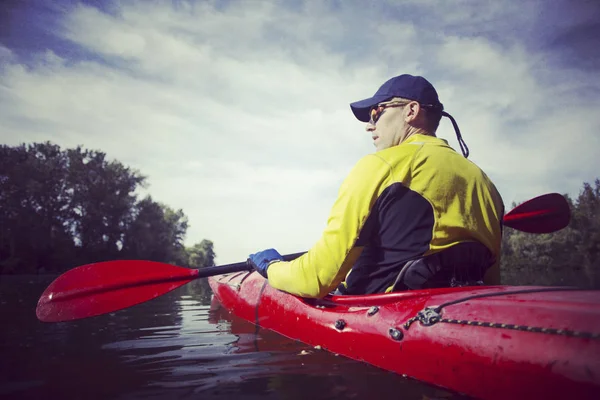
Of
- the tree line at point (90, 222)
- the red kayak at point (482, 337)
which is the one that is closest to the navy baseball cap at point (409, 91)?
the red kayak at point (482, 337)

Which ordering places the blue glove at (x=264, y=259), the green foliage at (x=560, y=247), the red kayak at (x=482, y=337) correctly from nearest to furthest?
the red kayak at (x=482, y=337)
the blue glove at (x=264, y=259)
the green foliage at (x=560, y=247)

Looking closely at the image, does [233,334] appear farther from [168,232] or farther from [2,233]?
[168,232]

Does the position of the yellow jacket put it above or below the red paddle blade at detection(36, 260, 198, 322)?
above

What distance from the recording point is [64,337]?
378 centimetres

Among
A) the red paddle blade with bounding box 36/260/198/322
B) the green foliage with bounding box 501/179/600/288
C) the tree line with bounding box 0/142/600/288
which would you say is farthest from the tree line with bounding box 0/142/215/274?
the green foliage with bounding box 501/179/600/288

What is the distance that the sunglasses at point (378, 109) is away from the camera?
268 cm

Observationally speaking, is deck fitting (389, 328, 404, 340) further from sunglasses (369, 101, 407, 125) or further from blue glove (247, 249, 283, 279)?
sunglasses (369, 101, 407, 125)

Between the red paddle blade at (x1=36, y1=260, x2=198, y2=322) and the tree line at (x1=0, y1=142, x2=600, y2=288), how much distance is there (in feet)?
86.9

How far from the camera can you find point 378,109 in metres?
2.80

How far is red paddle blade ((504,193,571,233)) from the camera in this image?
3.67 m

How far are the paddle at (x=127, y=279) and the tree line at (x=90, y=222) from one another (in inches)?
1021

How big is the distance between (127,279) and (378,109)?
9.14 feet

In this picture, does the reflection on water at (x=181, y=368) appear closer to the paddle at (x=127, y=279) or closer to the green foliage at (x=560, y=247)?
the paddle at (x=127, y=279)

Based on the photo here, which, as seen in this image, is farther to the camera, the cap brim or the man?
the cap brim
